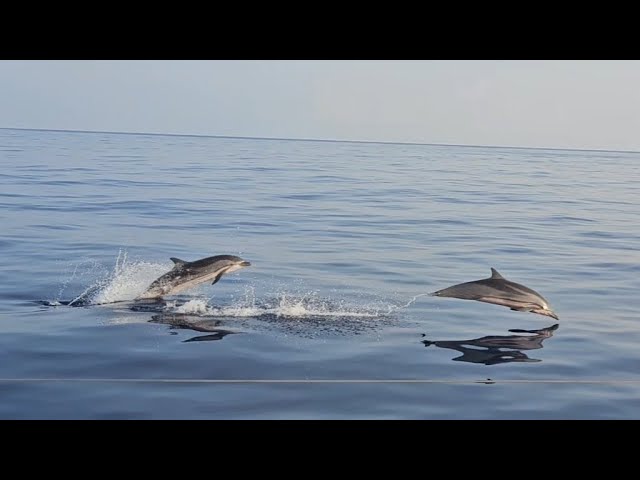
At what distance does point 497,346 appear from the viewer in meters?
8.26

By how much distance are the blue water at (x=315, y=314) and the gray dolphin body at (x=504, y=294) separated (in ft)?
1.03

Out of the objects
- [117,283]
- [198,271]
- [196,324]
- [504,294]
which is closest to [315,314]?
[196,324]

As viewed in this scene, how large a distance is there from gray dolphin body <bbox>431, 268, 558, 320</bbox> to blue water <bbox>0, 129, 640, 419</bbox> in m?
0.31

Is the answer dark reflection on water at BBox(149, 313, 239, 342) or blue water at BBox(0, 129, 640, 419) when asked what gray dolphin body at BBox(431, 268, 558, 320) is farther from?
dark reflection on water at BBox(149, 313, 239, 342)

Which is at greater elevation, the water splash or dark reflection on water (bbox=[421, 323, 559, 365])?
the water splash

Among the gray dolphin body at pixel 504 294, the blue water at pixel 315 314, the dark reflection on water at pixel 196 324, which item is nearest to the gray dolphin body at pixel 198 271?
the blue water at pixel 315 314

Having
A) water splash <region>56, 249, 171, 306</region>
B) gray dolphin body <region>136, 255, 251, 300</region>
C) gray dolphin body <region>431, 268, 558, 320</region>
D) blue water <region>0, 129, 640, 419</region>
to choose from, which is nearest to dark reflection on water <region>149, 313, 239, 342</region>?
blue water <region>0, 129, 640, 419</region>

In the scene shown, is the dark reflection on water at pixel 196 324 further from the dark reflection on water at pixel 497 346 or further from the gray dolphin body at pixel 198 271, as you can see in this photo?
the dark reflection on water at pixel 497 346

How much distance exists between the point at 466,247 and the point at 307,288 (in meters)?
5.79

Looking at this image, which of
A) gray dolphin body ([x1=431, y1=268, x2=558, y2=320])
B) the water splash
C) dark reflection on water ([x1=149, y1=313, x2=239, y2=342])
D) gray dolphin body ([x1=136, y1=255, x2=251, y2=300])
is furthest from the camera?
the water splash

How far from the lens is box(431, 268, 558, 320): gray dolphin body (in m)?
8.82

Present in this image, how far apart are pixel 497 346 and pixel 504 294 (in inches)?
31.1
